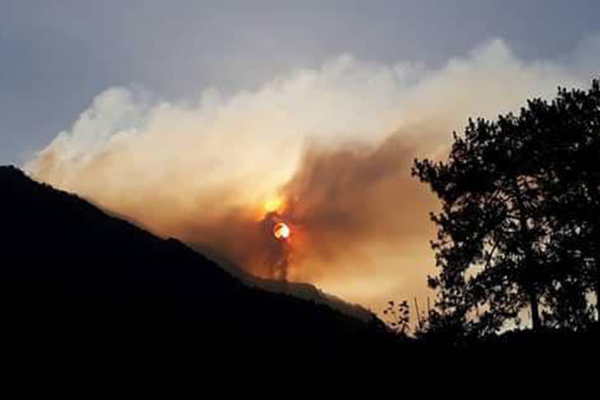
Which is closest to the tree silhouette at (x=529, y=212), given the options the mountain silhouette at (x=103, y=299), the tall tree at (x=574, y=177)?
the tall tree at (x=574, y=177)

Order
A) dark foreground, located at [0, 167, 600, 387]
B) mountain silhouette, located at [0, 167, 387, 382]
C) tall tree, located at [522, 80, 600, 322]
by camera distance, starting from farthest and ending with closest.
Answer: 1. mountain silhouette, located at [0, 167, 387, 382]
2. tall tree, located at [522, 80, 600, 322]
3. dark foreground, located at [0, 167, 600, 387]

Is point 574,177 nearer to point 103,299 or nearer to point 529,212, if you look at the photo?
point 529,212

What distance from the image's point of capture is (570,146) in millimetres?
24078

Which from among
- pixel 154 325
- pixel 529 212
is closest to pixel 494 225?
pixel 529 212

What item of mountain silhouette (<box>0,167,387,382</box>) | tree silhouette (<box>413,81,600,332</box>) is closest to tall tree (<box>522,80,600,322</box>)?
tree silhouette (<box>413,81,600,332</box>)

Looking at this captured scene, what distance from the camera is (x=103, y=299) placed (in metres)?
70.4

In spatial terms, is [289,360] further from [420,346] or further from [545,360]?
[545,360]

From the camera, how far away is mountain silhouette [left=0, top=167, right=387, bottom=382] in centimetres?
5159

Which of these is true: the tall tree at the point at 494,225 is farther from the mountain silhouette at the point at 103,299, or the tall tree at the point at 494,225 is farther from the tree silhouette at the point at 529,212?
the mountain silhouette at the point at 103,299

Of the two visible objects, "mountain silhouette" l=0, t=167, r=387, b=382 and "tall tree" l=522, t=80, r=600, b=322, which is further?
"mountain silhouette" l=0, t=167, r=387, b=382

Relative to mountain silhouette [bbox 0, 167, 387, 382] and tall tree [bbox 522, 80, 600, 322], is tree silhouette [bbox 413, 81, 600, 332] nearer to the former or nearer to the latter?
tall tree [bbox 522, 80, 600, 322]

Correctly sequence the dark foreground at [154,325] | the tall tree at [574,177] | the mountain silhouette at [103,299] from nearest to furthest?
the dark foreground at [154,325] → the tall tree at [574,177] → the mountain silhouette at [103,299]

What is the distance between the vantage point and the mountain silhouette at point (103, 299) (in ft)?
169

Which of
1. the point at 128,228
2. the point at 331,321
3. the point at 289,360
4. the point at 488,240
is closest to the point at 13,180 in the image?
the point at 128,228
